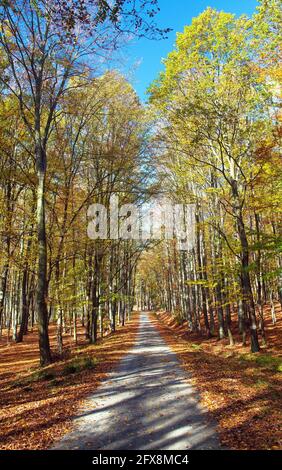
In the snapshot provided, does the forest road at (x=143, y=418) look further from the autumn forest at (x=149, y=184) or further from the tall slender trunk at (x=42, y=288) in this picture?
the tall slender trunk at (x=42, y=288)

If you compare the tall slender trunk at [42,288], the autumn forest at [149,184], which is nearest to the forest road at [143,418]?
the autumn forest at [149,184]

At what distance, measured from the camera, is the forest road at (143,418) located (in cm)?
503

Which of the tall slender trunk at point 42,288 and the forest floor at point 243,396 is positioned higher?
the tall slender trunk at point 42,288

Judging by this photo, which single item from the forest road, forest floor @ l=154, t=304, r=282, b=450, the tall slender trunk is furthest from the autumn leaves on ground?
the tall slender trunk

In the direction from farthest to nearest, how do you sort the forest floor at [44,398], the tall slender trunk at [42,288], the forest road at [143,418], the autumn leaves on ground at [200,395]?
the tall slender trunk at [42,288]
the forest floor at [44,398]
the autumn leaves on ground at [200,395]
the forest road at [143,418]

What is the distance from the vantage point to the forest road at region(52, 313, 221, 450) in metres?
5.03

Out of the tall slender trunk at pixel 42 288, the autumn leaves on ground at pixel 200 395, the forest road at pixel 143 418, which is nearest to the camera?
the forest road at pixel 143 418

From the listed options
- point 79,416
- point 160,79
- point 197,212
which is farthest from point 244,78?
point 79,416

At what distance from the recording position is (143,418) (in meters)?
6.21

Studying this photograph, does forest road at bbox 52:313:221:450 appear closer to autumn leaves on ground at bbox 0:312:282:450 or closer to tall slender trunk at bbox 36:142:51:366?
autumn leaves on ground at bbox 0:312:282:450

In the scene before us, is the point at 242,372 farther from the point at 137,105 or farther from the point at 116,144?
the point at 137,105

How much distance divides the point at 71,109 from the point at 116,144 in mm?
3707

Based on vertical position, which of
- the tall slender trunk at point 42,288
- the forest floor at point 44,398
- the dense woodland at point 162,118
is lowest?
the forest floor at point 44,398
